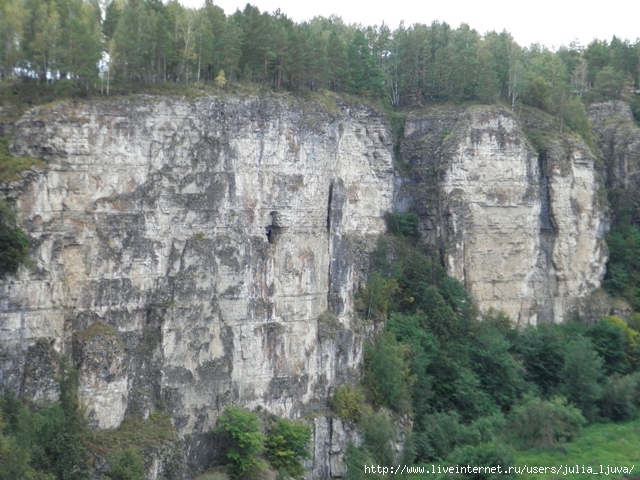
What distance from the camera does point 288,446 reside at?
47594 millimetres

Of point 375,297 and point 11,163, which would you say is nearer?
point 11,163

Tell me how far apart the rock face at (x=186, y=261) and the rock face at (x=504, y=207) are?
355 inches

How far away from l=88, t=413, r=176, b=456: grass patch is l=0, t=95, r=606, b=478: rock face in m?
0.49

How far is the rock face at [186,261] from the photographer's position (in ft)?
140

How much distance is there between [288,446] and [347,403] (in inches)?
177

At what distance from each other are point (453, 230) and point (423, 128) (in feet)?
23.2

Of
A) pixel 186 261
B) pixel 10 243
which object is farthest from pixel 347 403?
pixel 10 243

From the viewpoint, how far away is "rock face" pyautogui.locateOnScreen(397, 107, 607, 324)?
60500mm

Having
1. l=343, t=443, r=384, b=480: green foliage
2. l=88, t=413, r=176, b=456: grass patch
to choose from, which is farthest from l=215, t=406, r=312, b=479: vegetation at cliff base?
→ l=88, t=413, r=176, b=456: grass patch

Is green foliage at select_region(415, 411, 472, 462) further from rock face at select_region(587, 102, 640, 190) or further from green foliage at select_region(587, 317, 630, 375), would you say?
rock face at select_region(587, 102, 640, 190)

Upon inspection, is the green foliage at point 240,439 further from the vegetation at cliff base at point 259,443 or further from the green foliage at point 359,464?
the green foliage at point 359,464

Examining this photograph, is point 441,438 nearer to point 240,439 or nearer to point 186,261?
point 240,439

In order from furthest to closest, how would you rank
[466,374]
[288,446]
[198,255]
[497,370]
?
[497,370] < [466,374] < [288,446] < [198,255]

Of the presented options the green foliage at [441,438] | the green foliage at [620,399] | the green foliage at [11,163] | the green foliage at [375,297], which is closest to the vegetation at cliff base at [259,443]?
the green foliage at [441,438]
